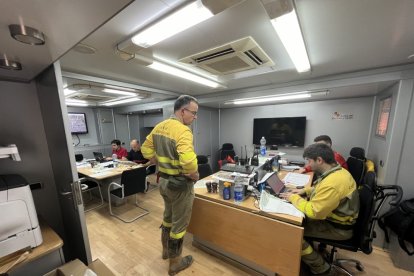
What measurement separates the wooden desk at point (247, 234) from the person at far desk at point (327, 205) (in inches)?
8.3

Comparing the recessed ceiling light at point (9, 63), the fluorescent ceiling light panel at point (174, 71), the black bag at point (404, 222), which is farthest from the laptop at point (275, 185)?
the recessed ceiling light at point (9, 63)

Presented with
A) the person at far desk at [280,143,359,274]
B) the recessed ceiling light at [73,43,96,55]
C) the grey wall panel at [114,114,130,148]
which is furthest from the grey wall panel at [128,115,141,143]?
the person at far desk at [280,143,359,274]

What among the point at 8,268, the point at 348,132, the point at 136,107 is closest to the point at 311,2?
the point at 8,268

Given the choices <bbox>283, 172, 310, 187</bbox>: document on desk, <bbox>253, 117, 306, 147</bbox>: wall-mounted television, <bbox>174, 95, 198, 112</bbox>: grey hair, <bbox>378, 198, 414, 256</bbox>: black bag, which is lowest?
<bbox>378, 198, 414, 256</bbox>: black bag

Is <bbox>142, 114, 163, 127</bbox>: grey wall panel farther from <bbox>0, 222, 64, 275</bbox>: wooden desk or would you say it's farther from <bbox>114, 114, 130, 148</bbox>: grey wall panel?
<bbox>0, 222, 64, 275</bbox>: wooden desk

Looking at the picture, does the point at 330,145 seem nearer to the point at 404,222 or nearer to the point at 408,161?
the point at 408,161

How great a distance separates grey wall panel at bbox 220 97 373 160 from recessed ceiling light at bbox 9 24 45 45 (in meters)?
4.76

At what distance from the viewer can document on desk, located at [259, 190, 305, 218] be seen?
154 cm

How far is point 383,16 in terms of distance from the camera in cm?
124

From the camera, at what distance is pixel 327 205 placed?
55.4 inches

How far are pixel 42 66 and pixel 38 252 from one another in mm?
1262

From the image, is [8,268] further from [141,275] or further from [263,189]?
[263,189]

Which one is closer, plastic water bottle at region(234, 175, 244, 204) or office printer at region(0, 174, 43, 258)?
office printer at region(0, 174, 43, 258)

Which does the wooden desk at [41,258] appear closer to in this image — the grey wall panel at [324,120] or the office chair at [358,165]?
the office chair at [358,165]
